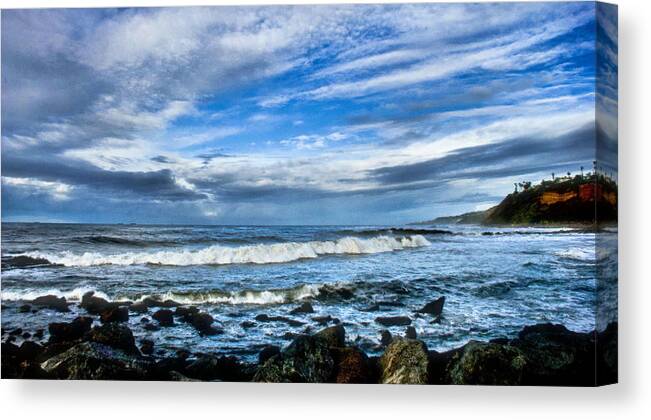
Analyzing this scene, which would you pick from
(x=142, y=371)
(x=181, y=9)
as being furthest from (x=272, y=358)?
(x=181, y=9)

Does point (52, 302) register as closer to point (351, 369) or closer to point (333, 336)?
point (333, 336)

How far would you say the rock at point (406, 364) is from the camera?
6020 mm

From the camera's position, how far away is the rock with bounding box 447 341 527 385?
5.94 m

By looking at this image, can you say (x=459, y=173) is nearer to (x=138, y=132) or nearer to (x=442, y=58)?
(x=442, y=58)

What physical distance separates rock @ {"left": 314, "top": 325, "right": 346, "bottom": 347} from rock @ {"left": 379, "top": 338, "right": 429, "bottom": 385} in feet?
1.67

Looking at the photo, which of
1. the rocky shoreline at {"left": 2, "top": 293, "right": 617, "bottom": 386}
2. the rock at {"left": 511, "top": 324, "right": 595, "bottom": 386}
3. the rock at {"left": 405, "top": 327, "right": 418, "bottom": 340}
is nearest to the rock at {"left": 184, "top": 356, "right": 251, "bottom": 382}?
the rocky shoreline at {"left": 2, "top": 293, "right": 617, "bottom": 386}

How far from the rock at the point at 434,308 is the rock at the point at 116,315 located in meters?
3.24

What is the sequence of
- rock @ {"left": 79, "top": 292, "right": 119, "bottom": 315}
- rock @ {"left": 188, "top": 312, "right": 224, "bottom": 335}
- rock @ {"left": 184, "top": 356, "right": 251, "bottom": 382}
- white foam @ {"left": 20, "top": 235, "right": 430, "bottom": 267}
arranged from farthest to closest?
white foam @ {"left": 20, "top": 235, "right": 430, "bottom": 267} → rock @ {"left": 79, "top": 292, "right": 119, "bottom": 315} → rock @ {"left": 188, "top": 312, "right": 224, "bottom": 335} → rock @ {"left": 184, "top": 356, "right": 251, "bottom": 382}

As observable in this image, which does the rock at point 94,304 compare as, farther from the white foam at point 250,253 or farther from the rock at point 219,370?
the rock at point 219,370

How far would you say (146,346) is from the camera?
6297mm

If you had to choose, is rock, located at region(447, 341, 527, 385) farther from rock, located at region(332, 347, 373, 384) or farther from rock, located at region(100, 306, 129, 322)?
rock, located at region(100, 306, 129, 322)

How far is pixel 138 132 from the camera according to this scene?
668cm

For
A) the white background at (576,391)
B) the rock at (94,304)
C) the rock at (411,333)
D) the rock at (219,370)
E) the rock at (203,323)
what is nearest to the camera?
the white background at (576,391)

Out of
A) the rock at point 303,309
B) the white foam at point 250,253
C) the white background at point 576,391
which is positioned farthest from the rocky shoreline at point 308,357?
the white foam at point 250,253
